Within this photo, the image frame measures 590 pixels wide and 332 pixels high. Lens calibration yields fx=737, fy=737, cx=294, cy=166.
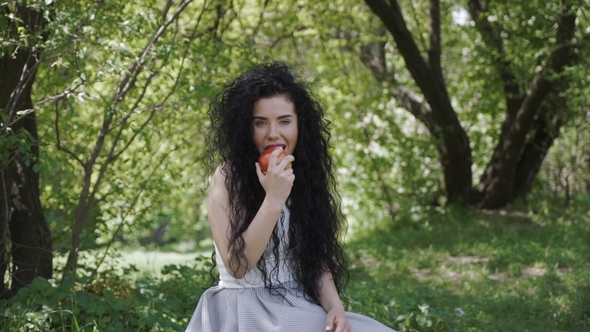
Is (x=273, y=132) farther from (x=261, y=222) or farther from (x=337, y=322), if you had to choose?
(x=337, y=322)

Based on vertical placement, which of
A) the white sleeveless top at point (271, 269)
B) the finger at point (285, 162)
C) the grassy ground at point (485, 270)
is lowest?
the grassy ground at point (485, 270)

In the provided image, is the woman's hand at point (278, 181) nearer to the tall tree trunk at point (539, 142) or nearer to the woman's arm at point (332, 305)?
the woman's arm at point (332, 305)

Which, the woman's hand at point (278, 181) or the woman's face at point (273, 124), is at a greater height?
the woman's face at point (273, 124)

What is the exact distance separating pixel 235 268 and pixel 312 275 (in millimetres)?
366

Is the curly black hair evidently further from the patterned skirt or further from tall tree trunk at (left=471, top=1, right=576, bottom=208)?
tall tree trunk at (left=471, top=1, right=576, bottom=208)

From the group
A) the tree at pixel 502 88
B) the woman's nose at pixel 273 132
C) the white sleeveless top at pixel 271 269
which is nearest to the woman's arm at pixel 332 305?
the white sleeveless top at pixel 271 269

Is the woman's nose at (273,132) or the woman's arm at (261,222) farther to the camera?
the woman's nose at (273,132)

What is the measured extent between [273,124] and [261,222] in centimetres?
41

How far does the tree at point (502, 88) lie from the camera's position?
7.54 meters

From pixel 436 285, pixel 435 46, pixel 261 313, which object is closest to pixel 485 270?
pixel 436 285

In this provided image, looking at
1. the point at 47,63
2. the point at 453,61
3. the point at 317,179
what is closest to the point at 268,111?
the point at 317,179

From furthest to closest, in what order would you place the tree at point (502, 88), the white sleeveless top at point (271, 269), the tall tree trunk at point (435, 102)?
the tall tree trunk at point (435, 102) → the tree at point (502, 88) → the white sleeveless top at point (271, 269)

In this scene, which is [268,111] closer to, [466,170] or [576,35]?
[576,35]

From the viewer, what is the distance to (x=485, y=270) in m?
6.13
